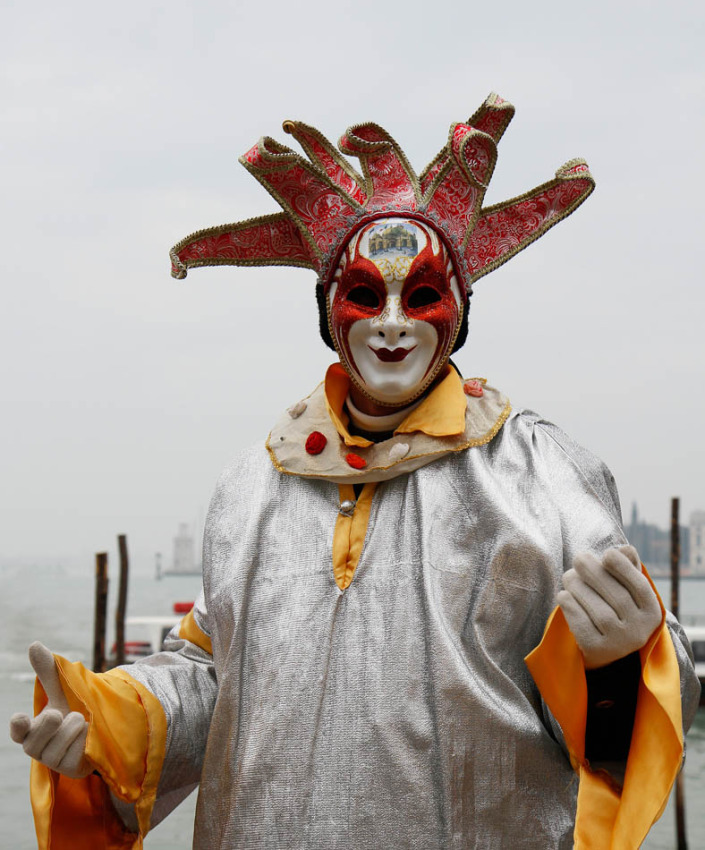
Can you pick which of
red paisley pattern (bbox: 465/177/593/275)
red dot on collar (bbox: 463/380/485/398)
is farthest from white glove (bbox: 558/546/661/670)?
red paisley pattern (bbox: 465/177/593/275)

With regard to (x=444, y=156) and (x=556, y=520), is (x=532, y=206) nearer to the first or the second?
(x=444, y=156)

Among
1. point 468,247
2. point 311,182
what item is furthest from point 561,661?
point 311,182

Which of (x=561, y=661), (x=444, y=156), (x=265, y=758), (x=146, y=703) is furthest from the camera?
(x=444, y=156)

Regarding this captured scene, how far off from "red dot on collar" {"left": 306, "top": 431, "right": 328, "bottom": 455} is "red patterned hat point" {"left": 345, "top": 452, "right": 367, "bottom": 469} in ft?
0.34

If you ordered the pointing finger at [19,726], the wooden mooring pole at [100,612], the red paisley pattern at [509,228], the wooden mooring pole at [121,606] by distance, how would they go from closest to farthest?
the pointing finger at [19,726] < the red paisley pattern at [509,228] < the wooden mooring pole at [100,612] < the wooden mooring pole at [121,606]

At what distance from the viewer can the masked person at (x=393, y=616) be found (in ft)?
7.31

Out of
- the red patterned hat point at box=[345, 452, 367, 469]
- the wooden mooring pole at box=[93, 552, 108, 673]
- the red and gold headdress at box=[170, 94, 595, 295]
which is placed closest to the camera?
the red patterned hat point at box=[345, 452, 367, 469]

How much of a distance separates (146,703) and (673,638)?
1.17 meters

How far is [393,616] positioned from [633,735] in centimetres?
54

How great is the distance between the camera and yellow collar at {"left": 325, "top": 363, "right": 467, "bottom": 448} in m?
2.56

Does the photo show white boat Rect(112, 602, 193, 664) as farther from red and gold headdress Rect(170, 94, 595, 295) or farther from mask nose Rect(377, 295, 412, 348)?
mask nose Rect(377, 295, 412, 348)

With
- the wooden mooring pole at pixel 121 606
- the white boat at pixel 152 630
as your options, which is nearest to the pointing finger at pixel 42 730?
the white boat at pixel 152 630

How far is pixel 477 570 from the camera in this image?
2.42 metres

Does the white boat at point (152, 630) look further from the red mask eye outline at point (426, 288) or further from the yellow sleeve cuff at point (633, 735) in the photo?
the yellow sleeve cuff at point (633, 735)
